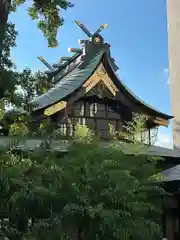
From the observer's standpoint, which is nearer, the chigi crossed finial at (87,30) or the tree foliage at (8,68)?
the tree foliage at (8,68)

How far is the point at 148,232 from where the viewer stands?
6566mm

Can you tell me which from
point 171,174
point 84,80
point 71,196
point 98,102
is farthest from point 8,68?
point 98,102

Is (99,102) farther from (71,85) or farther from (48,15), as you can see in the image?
(48,15)

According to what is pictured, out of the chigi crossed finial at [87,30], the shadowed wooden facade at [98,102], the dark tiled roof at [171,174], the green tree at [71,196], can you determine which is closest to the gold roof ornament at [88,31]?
the chigi crossed finial at [87,30]

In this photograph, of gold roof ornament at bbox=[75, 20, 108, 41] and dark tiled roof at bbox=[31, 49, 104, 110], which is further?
gold roof ornament at bbox=[75, 20, 108, 41]

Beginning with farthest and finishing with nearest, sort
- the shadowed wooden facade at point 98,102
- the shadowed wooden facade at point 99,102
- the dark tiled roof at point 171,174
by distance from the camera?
the shadowed wooden facade at point 99,102 < the shadowed wooden facade at point 98,102 < the dark tiled roof at point 171,174

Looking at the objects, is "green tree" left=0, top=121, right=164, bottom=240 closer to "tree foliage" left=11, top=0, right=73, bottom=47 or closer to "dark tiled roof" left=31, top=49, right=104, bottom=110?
"tree foliage" left=11, top=0, right=73, bottom=47

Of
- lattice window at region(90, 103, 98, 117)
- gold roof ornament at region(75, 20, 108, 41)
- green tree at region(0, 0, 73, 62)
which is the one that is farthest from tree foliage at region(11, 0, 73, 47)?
gold roof ornament at region(75, 20, 108, 41)

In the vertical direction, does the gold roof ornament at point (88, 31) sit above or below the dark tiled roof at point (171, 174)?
above

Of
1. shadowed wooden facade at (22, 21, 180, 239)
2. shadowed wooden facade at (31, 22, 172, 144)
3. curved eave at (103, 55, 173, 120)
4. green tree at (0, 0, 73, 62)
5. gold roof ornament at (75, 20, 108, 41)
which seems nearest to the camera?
green tree at (0, 0, 73, 62)

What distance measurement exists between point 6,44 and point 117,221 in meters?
3.18

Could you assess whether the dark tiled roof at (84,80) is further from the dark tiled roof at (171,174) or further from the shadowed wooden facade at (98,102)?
the dark tiled roof at (171,174)

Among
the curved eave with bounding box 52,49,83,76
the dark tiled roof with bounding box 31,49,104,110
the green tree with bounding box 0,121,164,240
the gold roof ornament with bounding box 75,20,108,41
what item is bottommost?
the green tree with bounding box 0,121,164,240

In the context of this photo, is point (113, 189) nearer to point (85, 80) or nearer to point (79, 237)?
point (79, 237)
